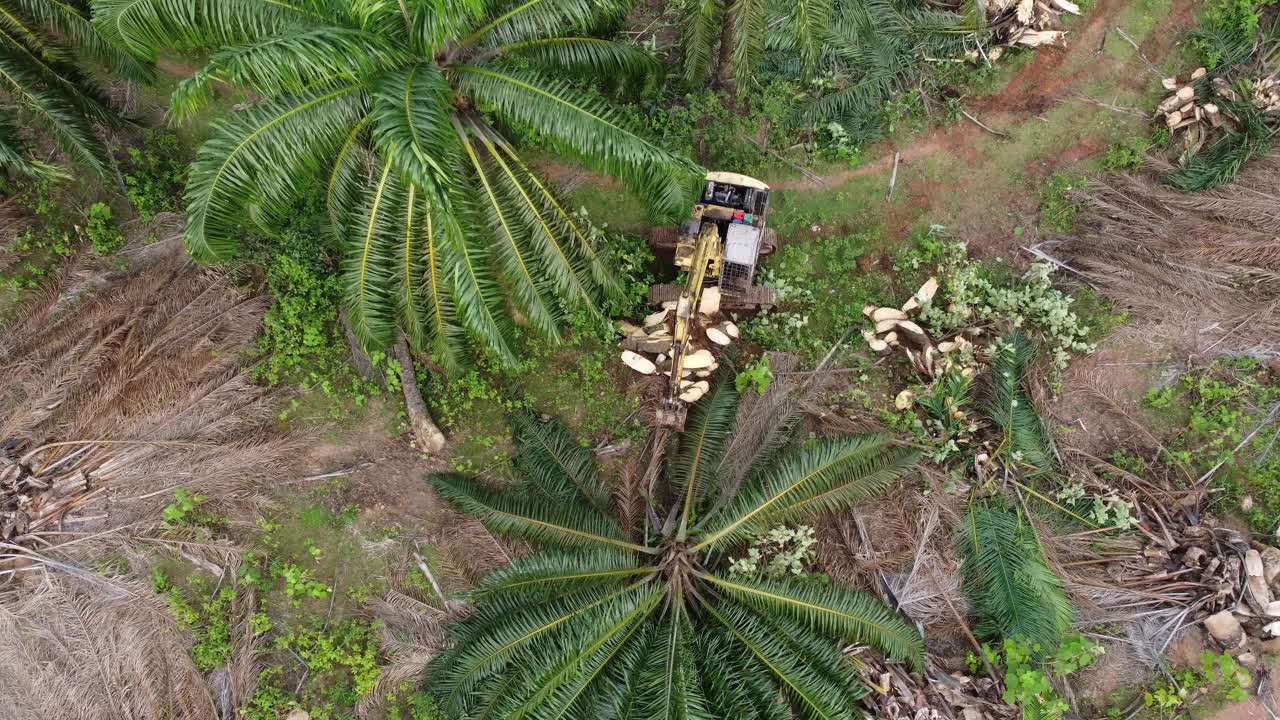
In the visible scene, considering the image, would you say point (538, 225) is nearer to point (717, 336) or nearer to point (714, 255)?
point (714, 255)

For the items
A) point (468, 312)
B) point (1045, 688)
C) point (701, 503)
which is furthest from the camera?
point (701, 503)

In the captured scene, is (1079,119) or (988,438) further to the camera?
(1079,119)

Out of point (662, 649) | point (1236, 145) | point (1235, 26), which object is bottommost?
point (662, 649)

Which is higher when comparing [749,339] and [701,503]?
[749,339]

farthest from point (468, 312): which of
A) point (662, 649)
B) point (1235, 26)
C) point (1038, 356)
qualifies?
point (1235, 26)

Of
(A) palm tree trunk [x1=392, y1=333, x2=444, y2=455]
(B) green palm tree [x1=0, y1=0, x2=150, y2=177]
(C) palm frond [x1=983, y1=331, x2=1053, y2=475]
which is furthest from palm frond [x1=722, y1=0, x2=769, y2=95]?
(B) green palm tree [x1=0, y1=0, x2=150, y2=177]

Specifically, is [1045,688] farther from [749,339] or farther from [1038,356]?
[749,339]

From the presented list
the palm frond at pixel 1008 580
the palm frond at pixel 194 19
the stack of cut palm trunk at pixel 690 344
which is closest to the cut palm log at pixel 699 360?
the stack of cut palm trunk at pixel 690 344

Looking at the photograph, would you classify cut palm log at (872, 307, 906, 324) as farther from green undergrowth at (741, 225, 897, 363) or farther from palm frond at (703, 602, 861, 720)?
palm frond at (703, 602, 861, 720)
